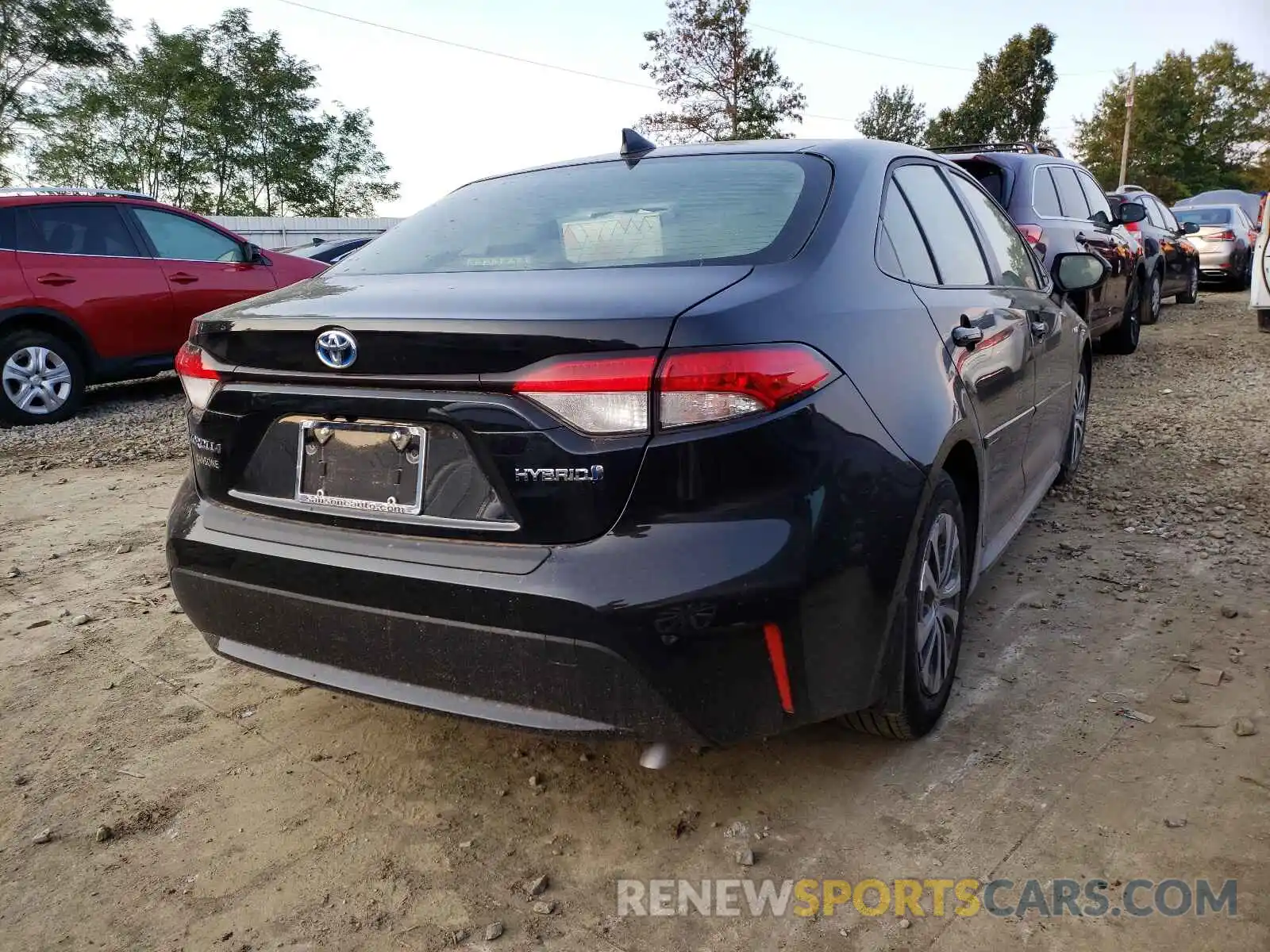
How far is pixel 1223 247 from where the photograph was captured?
15570 mm

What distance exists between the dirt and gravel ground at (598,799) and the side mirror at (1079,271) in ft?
3.88

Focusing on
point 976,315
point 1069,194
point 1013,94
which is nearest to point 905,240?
point 976,315

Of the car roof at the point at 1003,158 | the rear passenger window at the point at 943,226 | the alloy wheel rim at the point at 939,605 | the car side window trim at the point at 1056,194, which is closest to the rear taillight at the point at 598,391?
the alloy wheel rim at the point at 939,605

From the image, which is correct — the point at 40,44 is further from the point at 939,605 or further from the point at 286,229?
the point at 939,605

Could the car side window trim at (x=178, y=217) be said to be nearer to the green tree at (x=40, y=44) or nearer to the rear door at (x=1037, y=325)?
the rear door at (x=1037, y=325)

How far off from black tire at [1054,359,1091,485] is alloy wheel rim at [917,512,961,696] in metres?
2.04

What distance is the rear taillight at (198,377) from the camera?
235 cm

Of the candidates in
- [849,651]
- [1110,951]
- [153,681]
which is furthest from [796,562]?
[153,681]

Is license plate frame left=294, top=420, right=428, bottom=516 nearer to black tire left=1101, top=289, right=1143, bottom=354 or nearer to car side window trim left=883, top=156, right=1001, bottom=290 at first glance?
car side window trim left=883, top=156, right=1001, bottom=290

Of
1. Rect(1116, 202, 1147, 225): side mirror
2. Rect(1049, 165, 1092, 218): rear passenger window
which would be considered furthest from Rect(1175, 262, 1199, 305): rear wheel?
Rect(1049, 165, 1092, 218): rear passenger window

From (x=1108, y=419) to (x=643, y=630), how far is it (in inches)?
215

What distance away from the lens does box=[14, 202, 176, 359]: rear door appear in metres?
7.30

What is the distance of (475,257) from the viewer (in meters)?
2.58

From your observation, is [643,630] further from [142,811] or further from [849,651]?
[142,811]
